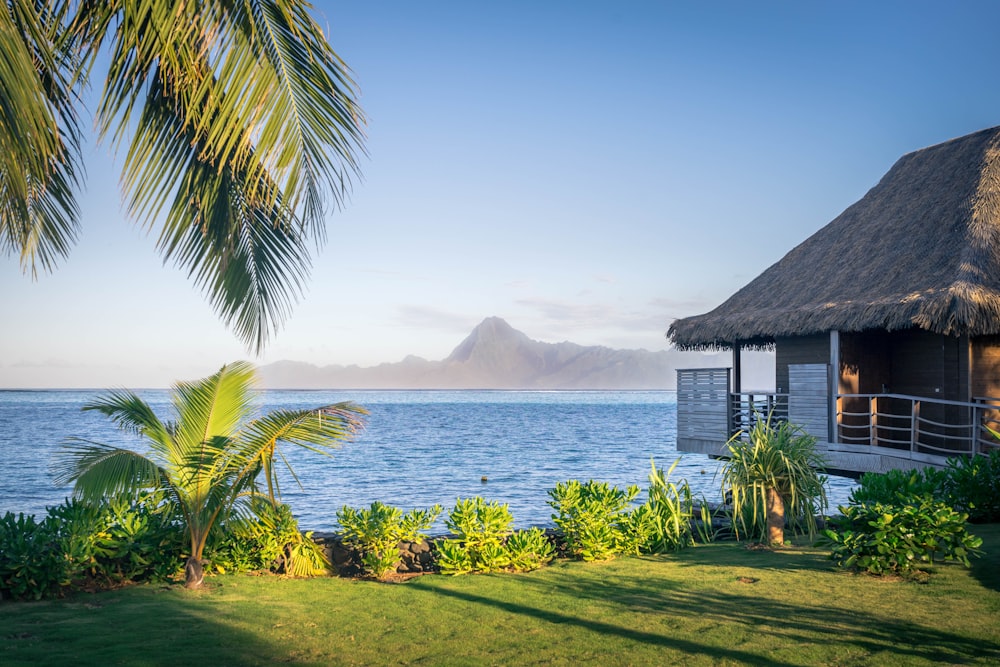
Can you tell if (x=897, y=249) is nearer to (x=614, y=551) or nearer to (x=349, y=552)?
(x=614, y=551)

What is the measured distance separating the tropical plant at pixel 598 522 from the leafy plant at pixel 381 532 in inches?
51.6

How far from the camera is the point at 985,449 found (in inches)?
423

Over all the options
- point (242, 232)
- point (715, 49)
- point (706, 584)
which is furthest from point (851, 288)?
point (242, 232)

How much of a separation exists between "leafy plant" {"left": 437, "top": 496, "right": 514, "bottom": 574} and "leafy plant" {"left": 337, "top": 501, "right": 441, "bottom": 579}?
338 millimetres

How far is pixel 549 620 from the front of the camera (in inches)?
214

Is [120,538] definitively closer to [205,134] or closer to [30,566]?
[30,566]

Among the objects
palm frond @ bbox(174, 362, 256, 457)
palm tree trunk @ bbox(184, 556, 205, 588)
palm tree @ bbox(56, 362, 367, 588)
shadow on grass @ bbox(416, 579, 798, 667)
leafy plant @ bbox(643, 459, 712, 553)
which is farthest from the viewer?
leafy plant @ bbox(643, 459, 712, 553)

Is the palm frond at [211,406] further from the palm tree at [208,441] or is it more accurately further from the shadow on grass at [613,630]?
the shadow on grass at [613,630]

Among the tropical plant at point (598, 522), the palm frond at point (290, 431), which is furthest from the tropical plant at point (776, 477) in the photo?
the palm frond at point (290, 431)

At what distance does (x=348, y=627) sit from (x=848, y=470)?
339 inches

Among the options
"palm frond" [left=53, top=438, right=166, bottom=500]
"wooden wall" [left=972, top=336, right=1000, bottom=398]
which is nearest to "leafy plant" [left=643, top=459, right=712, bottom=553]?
"palm frond" [left=53, top=438, right=166, bottom=500]

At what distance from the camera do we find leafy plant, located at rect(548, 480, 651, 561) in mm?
7492

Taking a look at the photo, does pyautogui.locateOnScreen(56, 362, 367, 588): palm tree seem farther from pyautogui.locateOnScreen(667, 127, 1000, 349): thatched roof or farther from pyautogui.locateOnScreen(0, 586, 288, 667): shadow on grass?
pyautogui.locateOnScreen(667, 127, 1000, 349): thatched roof

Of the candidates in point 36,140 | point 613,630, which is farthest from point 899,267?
point 36,140
